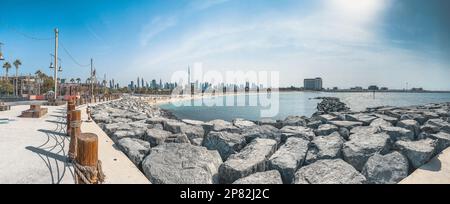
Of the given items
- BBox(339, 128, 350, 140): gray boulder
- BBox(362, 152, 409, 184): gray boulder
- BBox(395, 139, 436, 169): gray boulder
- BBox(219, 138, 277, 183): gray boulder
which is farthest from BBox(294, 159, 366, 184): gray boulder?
BBox(339, 128, 350, 140): gray boulder

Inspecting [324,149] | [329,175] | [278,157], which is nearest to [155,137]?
[278,157]

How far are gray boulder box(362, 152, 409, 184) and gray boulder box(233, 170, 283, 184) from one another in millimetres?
2107

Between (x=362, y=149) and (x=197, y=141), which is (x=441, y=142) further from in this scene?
(x=197, y=141)

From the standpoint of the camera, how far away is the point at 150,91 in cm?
10762

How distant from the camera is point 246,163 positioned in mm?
5695

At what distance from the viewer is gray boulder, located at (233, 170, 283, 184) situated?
489 centimetres

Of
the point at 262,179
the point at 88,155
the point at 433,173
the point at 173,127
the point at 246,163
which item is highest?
the point at 88,155

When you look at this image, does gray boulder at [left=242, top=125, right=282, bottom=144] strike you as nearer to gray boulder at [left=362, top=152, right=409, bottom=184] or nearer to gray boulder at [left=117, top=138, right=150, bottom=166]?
gray boulder at [left=362, top=152, right=409, bottom=184]

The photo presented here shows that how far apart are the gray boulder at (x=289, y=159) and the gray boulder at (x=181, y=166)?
1.37 meters

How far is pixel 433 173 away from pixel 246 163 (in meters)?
4.30
